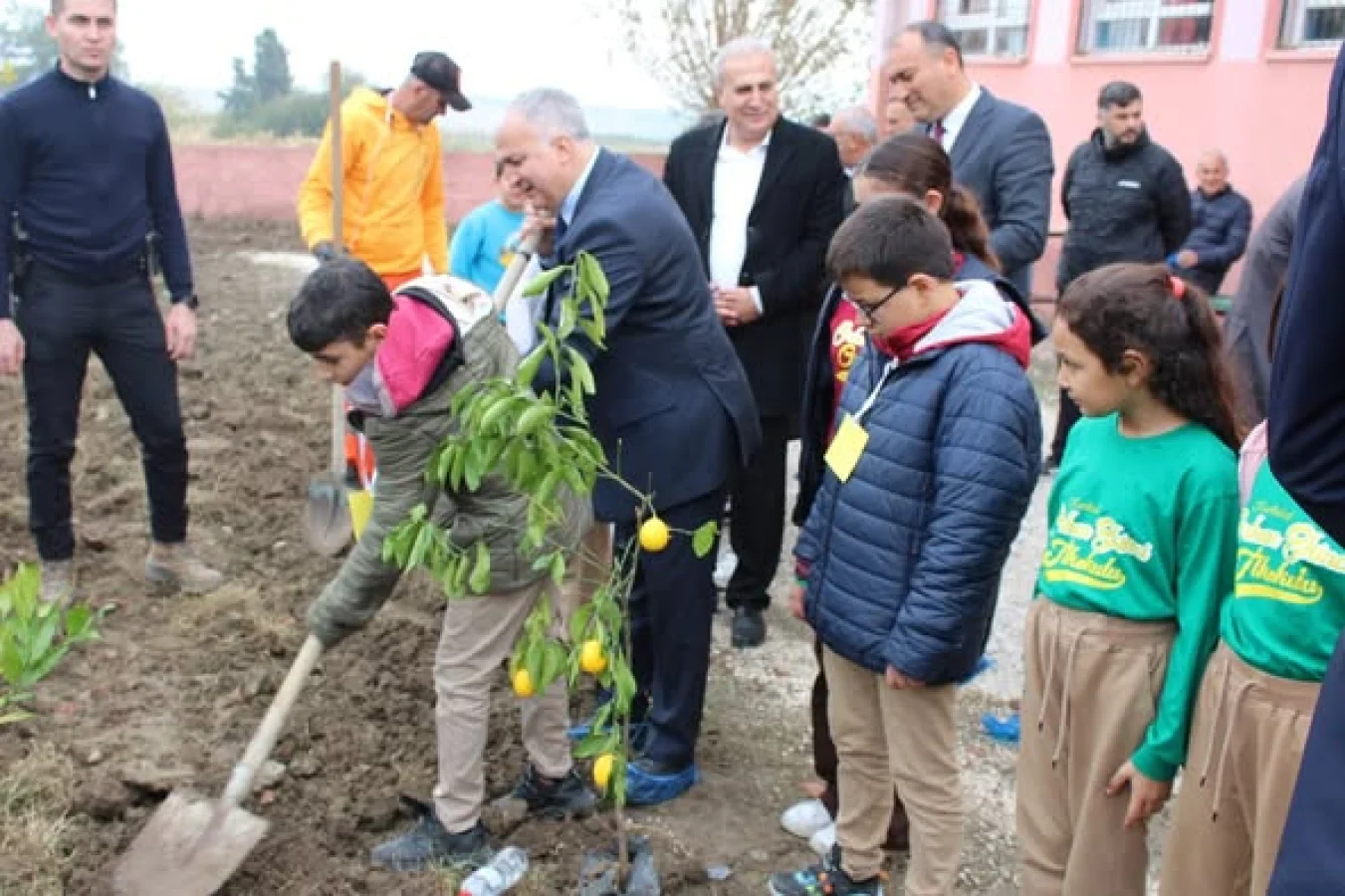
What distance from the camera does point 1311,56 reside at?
27.0 feet

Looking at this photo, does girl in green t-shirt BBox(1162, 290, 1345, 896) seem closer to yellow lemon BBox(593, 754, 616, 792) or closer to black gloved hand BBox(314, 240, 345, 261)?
yellow lemon BBox(593, 754, 616, 792)

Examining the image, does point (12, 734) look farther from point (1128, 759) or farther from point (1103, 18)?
point (1103, 18)

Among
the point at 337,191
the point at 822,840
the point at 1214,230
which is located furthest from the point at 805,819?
the point at 1214,230

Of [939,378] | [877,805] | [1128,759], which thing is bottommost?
[877,805]

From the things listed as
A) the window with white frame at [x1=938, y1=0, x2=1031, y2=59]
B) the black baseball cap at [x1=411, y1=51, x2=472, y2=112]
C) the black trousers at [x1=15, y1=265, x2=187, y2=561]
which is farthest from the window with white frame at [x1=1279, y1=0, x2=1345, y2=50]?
the black trousers at [x1=15, y1=265, x2=187, y2=561]

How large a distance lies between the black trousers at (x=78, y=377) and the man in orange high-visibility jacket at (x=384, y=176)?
0.88 meters

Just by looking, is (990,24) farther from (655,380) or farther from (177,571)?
(655,380)

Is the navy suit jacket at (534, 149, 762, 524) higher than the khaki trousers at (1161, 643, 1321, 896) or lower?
higher

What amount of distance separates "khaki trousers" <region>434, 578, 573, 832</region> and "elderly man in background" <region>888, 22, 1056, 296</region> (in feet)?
6.15

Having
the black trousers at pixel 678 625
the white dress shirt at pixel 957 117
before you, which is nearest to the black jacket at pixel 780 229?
the white dress shirt at pixel 957 117

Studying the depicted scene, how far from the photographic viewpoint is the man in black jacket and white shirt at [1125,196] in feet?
18.8

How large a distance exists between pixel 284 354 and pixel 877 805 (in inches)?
270

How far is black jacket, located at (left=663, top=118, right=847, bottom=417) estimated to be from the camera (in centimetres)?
403

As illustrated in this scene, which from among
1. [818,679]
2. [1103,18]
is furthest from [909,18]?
[818,679]
